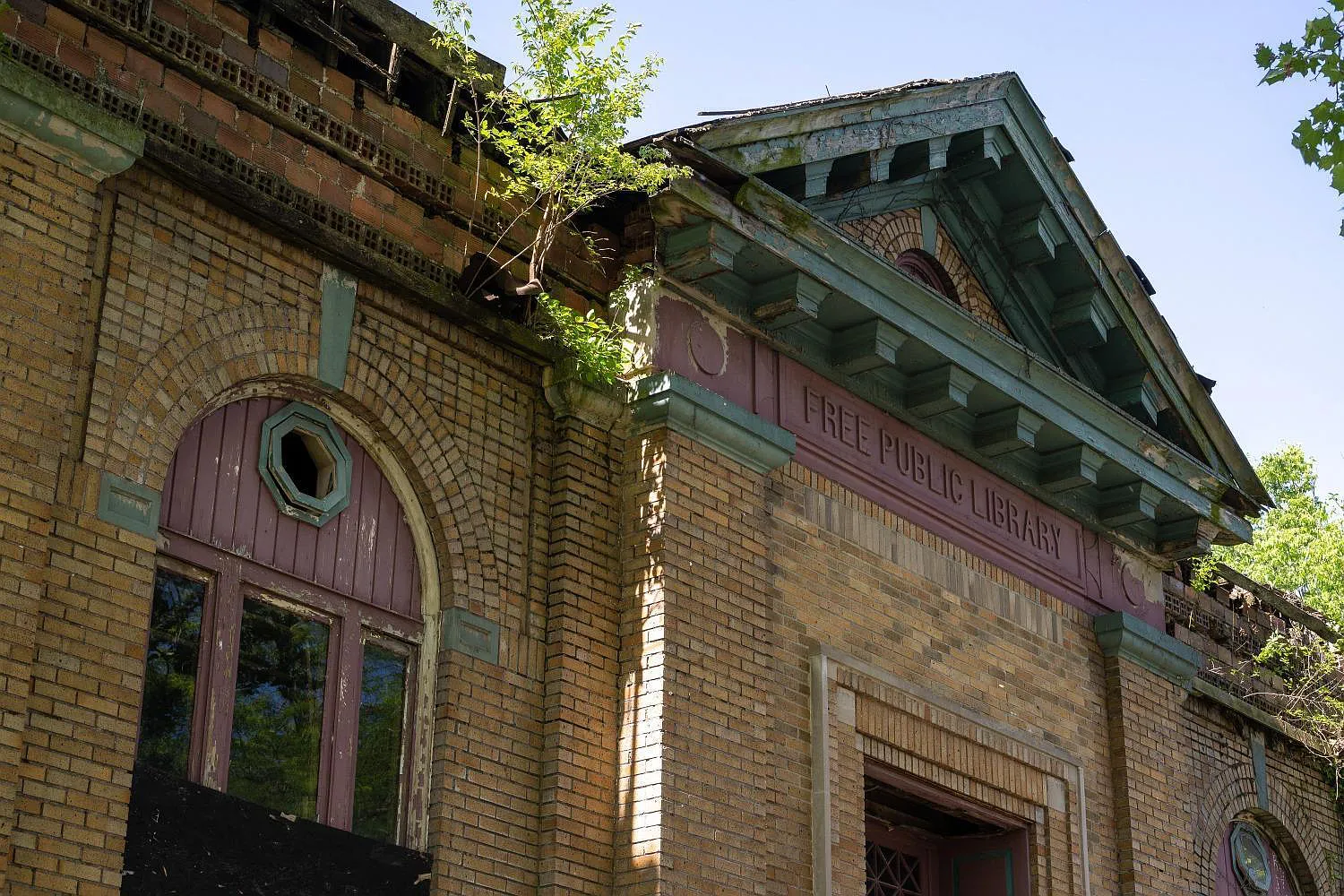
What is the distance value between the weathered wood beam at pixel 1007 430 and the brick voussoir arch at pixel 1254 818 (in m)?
4.00

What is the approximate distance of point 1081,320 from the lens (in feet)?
49.5

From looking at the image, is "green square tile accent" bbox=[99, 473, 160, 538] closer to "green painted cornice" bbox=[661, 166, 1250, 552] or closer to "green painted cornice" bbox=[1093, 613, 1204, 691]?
"green painted cornice" bbox=[661, 166, 1250, 552]

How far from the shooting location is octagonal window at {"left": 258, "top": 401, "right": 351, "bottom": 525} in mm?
9766

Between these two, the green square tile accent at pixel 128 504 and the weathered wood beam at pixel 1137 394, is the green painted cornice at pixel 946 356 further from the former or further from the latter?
the green square tile accent at pixel 128 504

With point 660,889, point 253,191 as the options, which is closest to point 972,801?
point 660,889

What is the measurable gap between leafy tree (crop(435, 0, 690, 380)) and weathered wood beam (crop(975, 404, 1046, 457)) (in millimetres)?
3734

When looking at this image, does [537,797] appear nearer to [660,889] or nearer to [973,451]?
[660,889]

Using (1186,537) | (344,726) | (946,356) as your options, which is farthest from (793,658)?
(1186,537)

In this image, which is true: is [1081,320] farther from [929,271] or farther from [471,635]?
[471,635]

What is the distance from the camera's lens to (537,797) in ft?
34.0

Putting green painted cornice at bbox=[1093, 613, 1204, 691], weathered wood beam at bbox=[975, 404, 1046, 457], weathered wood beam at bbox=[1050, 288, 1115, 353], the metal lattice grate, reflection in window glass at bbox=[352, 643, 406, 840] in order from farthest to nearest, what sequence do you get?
weathered wood beam at bbox=[1050, 288, 1115, 353] → green painted cornice at bbox=[1093, 613, 1204, 691] → weathered wood beam at bbox=[975, 404, 1046, 457] → the metal lattice grate → reflection in window glass at bbox=[352, 643, 406, 840]

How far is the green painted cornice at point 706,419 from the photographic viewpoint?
1135 centimetres

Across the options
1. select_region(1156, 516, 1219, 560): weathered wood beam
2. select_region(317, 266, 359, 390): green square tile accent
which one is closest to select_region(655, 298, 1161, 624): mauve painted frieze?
select_region(1156, 516, 1219, 560): weathered wood beam

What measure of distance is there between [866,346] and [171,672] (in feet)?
18.4
